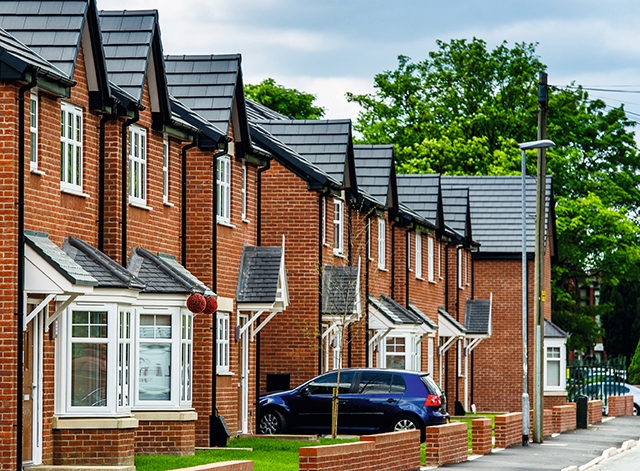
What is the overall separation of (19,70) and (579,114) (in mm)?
50851

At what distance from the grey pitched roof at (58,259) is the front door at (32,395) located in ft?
3.03

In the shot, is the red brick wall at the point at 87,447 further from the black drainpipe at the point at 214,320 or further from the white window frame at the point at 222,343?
the white window frame at the point at 222,343

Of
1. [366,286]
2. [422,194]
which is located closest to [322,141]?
[366,286]

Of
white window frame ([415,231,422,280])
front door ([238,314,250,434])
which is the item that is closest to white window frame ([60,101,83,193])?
front door ([238,314,250,434])

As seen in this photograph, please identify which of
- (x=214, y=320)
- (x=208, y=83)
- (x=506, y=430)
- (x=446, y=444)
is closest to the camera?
(x=446, y=444)

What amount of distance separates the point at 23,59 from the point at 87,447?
5.97 metres

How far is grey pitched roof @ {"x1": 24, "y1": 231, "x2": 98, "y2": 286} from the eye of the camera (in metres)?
20.3

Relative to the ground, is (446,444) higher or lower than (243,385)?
lower

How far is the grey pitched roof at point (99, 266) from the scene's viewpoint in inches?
862

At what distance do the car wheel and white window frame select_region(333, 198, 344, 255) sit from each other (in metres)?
5.91

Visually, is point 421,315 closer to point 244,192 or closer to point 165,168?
point 244,192

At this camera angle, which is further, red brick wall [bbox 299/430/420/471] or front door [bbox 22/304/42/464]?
front door [bbox 22/304/42/464]

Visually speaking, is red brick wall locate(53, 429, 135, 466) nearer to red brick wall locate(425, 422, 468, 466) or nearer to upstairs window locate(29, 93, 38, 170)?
upstairs window locate(29, 93, 38, 170)

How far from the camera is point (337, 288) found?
3544 centimetres
